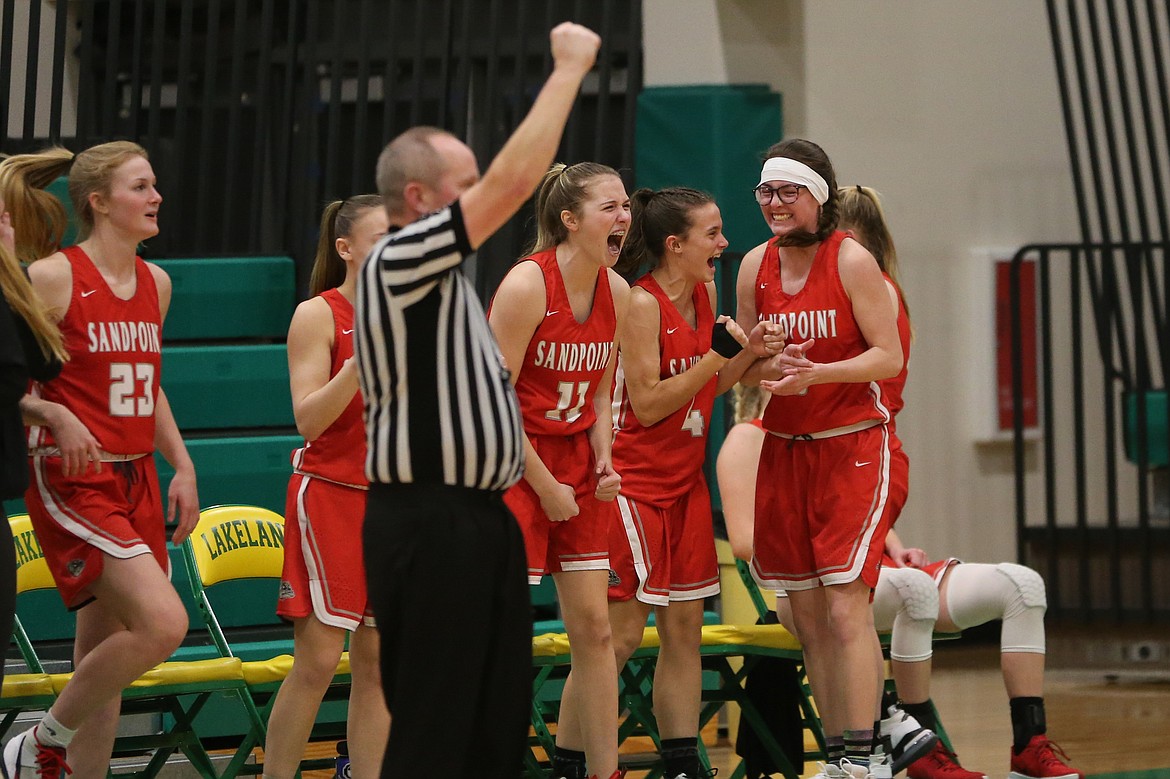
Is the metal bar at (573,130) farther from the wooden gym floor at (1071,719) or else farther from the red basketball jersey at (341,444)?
the red basketball jersey at (341,444)

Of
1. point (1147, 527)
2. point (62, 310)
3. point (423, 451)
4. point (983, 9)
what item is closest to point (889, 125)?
point (983, 9)

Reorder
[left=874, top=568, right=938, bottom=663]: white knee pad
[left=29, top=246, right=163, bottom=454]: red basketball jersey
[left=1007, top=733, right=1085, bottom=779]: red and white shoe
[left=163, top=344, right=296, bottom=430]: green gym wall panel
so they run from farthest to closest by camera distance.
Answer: [left=163, top=344, right=296, bottom=430]: green gym wall panel
[left=874, top=568, right=938, bottom=663]: white knee pad
[left=1007, top=733, right=1085, bottom=779]: red and white shoe
[left=29, top=246, right=163, bottom=454]: red basketball jersey

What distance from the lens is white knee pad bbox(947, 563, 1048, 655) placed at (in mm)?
4527

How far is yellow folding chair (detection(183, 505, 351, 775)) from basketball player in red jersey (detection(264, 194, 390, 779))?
1.01ft

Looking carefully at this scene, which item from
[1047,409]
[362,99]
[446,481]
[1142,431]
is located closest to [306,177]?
[362,99]

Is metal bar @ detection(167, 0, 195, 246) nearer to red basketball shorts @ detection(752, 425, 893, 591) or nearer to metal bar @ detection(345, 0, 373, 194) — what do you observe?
metal bar @ detection(345, 0, 373, 194)

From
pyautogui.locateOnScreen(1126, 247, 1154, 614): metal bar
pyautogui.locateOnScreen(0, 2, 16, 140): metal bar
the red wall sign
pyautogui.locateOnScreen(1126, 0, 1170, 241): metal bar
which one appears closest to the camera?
pyautogui.locateOnScreen(0, 2, 16, 140): metal bar

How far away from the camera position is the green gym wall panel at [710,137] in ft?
24.9

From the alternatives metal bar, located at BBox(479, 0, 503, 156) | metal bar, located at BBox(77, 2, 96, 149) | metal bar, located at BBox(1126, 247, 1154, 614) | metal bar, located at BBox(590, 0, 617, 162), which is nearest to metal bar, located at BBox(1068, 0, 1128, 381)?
metal bar, located at BBox(1126, 247, 1154, 614)

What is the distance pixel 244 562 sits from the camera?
4.62 meters

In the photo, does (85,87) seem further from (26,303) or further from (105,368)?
(26,303)

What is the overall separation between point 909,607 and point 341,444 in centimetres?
177

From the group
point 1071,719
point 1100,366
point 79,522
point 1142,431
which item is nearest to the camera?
point 79,522

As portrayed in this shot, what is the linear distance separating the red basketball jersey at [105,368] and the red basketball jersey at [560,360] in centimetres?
96
